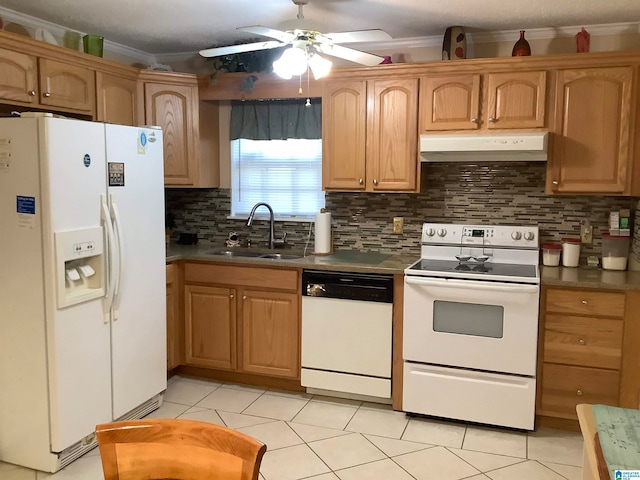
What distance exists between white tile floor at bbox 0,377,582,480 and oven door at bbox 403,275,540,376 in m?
0.40

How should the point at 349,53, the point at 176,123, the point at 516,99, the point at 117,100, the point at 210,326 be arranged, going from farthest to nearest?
the point at 176,123 < the point at 210,326 < the point at 117,100 < the point at 516,99 < the point at 349,53

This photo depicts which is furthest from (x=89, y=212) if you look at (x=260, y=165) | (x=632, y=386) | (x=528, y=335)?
(x=632, y=386)

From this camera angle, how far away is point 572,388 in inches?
124

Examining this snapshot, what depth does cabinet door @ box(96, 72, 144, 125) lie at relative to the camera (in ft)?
11.9

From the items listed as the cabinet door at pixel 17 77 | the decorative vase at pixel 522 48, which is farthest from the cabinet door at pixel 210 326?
the decorative vase at pixel 522 48

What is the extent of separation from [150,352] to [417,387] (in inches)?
62.4

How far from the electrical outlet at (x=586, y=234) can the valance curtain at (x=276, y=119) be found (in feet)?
6.13

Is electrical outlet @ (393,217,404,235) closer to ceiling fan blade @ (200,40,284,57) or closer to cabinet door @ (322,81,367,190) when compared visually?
cabinet door @ (322,81,367,190)

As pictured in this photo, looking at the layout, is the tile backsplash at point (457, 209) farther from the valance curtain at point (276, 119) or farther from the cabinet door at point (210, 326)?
the cabinet door at point (210, 326)

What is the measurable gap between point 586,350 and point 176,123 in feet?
9.85

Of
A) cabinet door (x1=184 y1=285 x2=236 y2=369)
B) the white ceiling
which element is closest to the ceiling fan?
the white ceiling

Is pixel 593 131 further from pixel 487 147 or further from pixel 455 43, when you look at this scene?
pixel 455 43

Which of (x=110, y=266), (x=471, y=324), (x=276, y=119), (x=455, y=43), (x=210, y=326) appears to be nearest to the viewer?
(x=110, y=266)

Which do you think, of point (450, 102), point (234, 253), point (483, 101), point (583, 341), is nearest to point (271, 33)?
point (450, 102)
